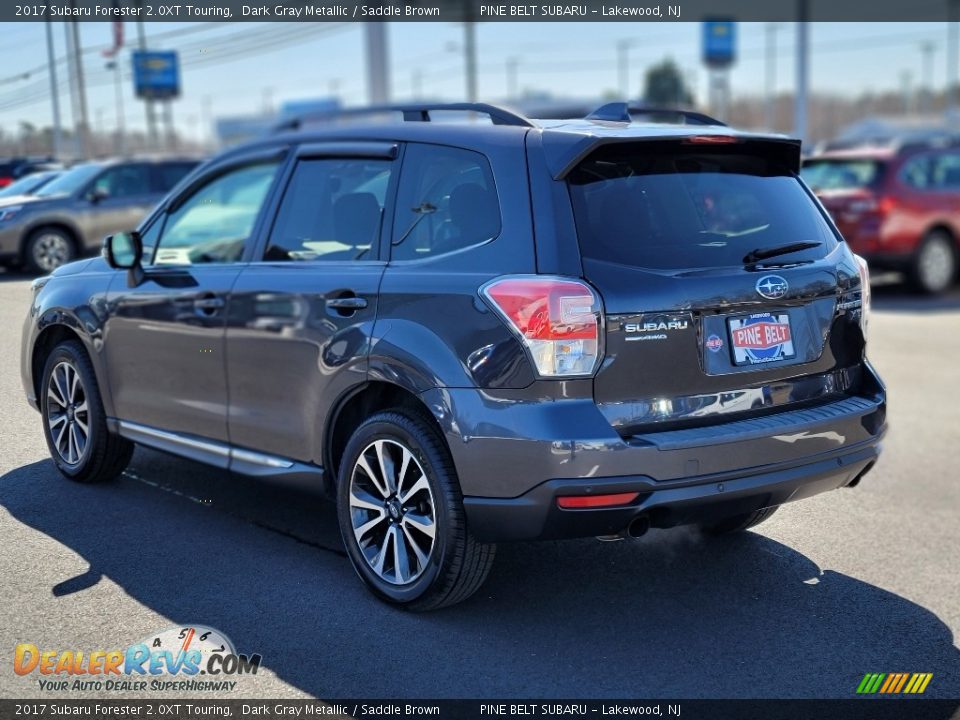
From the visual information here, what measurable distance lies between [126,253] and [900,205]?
37.8 feet

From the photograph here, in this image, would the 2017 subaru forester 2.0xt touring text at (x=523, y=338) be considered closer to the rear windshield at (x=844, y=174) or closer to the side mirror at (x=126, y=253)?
the side mirror at (x=126, y=253)

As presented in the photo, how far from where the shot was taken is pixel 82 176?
14.0 metres

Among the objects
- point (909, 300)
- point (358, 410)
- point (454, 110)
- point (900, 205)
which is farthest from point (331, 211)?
point (909, 300)

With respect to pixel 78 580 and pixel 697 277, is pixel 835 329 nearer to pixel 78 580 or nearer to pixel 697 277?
pixel 697 277

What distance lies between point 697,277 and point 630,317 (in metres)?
0.34

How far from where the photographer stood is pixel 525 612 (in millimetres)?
4324

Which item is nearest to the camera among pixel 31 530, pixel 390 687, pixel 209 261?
pixel 390 687

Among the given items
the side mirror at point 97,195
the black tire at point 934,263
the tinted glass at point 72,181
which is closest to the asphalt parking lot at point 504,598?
the tinted glass at point 72,181

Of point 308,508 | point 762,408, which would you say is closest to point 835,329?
point 762,408

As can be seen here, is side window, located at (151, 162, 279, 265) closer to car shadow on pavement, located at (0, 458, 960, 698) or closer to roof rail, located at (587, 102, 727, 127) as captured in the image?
car shadow on pavement, located at (0, 458, 960, 698)

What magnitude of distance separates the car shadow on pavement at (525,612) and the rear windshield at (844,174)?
1046 cm

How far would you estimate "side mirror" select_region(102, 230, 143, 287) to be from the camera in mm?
5410

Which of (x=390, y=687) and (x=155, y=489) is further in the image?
(x=155, y=489)

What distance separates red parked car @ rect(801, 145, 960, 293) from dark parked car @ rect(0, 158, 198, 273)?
334 inches
